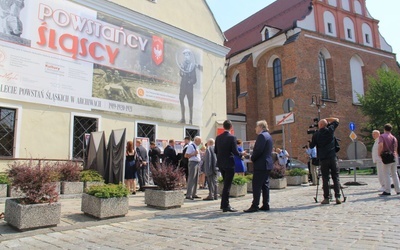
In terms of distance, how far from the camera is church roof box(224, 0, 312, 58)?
2817cm

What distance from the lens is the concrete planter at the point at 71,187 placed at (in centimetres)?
939

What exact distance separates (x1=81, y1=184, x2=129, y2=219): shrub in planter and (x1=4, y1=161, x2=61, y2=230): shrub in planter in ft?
2.57

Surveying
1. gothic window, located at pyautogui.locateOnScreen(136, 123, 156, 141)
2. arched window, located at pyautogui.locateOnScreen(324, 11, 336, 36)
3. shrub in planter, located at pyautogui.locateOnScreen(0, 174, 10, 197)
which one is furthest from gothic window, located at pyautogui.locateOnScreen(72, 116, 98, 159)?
arched window, located at pyautogui.locateOnScreen(324, 11, 336, 36)

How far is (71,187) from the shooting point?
9477mm

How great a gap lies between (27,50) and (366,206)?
39.0 feet

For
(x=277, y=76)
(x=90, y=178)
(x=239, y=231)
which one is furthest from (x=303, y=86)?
(x=239, y=231)

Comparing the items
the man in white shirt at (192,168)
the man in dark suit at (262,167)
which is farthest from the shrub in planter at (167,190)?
the man in dark suit at (262,167)

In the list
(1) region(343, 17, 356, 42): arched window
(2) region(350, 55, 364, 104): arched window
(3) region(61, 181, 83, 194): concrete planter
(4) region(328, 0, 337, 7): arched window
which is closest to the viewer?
(3) region(61, 181, 83, 194): concrete planter

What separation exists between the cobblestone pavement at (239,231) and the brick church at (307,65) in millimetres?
18511

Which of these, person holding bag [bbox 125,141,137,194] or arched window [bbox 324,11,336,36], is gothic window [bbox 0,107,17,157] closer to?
person holding bag [bbox 125,141,137,194]

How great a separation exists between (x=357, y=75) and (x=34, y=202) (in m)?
30.2

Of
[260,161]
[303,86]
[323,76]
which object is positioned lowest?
[260,161]

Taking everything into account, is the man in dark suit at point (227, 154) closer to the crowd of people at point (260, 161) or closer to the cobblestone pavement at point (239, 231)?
the crowd of people at point (260, 161)

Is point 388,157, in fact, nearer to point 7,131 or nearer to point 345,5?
point 7,131
